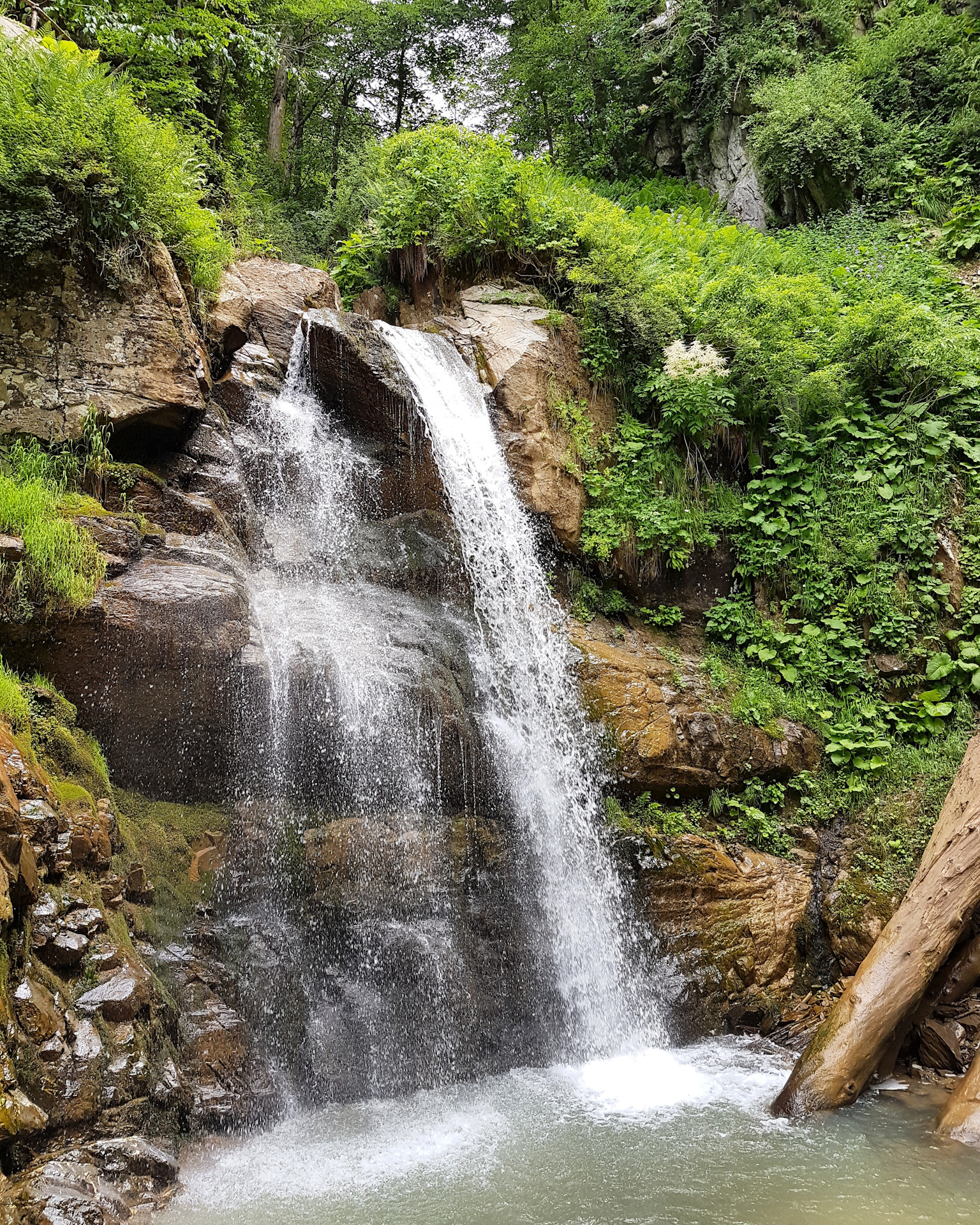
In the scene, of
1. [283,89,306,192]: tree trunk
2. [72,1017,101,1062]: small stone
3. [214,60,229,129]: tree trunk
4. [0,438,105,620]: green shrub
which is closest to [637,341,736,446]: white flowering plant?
[0,438,105,620]: green shrub

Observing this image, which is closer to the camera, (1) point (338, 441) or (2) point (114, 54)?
(1) point (338, 441)

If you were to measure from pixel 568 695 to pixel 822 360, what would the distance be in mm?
5319

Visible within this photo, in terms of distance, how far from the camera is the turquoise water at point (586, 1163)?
3.86 metres

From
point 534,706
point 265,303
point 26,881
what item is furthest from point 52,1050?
point 265,303

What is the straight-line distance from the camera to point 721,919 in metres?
6.87

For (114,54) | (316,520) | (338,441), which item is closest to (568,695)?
(316,520)

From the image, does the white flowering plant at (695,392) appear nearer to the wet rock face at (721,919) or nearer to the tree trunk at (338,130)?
the wet rock face at (721,919)

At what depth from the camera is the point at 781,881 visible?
281 inches

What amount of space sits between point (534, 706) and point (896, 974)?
11.4 ft

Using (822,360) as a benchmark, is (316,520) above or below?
below

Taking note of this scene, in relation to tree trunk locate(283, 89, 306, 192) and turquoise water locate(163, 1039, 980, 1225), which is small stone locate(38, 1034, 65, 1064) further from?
tree trunk locate(283, 89, 306, 192)

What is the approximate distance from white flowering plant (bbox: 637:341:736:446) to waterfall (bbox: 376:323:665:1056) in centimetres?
221

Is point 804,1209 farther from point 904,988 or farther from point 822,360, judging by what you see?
point 822,360

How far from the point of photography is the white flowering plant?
924 cm
